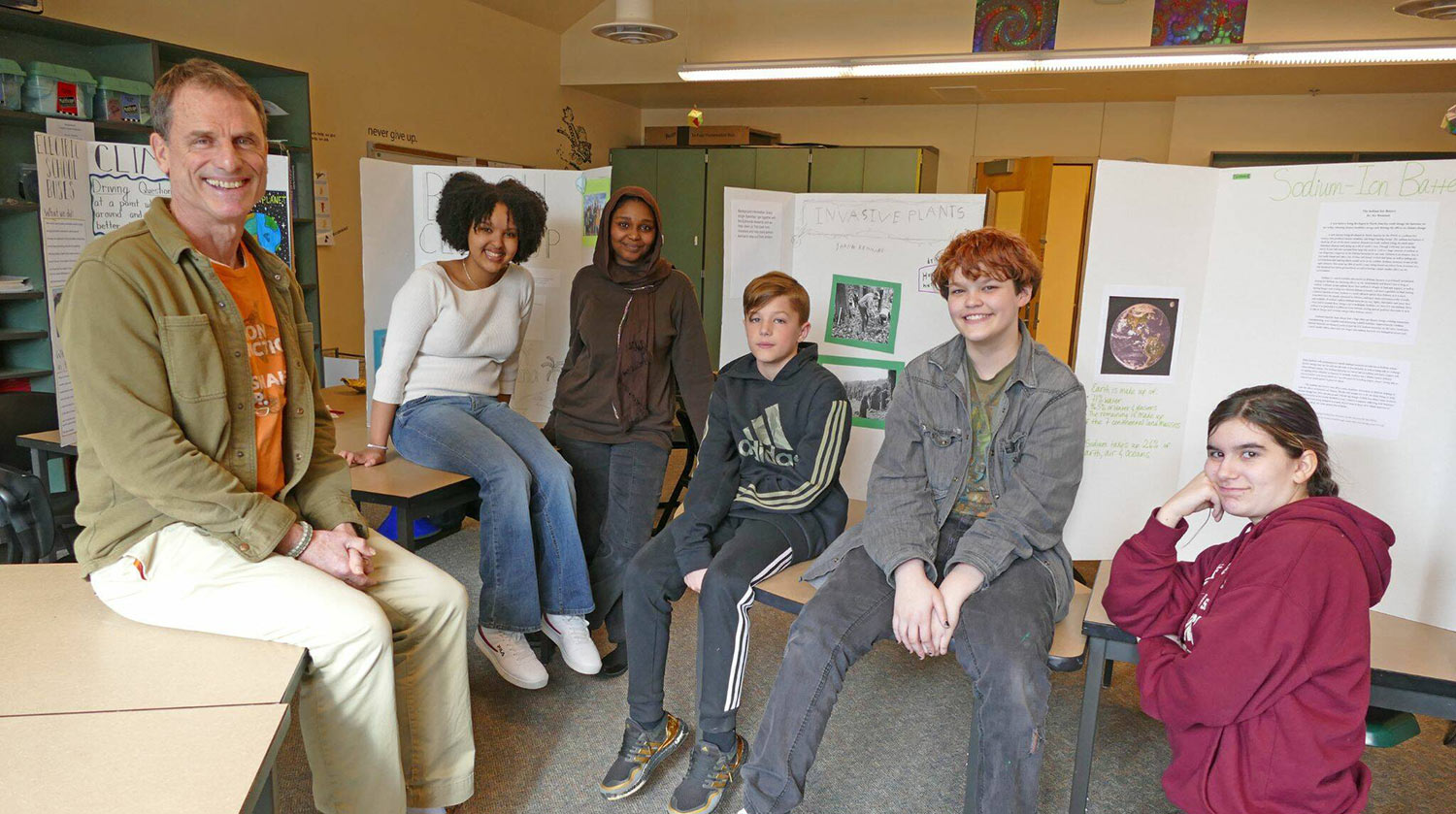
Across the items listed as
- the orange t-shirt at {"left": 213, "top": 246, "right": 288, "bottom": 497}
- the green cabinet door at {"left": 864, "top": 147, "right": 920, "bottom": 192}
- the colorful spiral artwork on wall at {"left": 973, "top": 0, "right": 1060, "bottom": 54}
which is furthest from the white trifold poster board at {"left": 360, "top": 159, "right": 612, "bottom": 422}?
the green cabinet door at {"left": 864, "top": 147, "right": 920, "bottom": 192}

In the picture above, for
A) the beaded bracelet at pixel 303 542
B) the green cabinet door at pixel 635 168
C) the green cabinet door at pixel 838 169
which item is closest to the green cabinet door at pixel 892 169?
the green cabinet door at pixel 838 169

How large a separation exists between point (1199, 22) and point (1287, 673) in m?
5.13

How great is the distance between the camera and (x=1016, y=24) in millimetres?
5488

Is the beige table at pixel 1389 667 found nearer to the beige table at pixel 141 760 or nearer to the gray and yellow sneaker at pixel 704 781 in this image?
the gray and yellow sneaker at pixel 704 781

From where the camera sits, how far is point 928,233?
2646mm

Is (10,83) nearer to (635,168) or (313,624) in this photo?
(313,624)

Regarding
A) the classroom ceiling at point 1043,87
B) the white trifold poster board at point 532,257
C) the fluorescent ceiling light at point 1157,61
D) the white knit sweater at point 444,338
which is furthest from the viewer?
the classroom ceiling at point 1043,87

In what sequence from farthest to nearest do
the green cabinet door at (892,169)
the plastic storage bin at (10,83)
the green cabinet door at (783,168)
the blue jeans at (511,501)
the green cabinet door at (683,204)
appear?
the green cabinet door at (683,204)
the green cabinet door at (783,168)
the green cabinet door at (892,169)
the plastic storage bin at (10,83)
the blue jeans at (511,501)

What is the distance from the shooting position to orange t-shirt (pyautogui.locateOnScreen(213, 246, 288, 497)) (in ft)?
5.39

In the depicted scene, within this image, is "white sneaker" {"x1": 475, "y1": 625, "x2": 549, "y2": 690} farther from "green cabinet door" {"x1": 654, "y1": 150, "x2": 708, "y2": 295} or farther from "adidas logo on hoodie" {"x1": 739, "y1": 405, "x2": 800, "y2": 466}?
"green cabinet door" {"x1": 654, "y1": 150, "x2": 708, "y2": 295}

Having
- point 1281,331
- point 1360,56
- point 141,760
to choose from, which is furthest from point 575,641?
point 1360,56

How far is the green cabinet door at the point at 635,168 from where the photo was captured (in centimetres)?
778

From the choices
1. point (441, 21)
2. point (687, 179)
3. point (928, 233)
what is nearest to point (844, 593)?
point (928, 233)

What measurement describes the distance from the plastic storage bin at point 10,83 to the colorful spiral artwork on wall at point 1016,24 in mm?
5097
